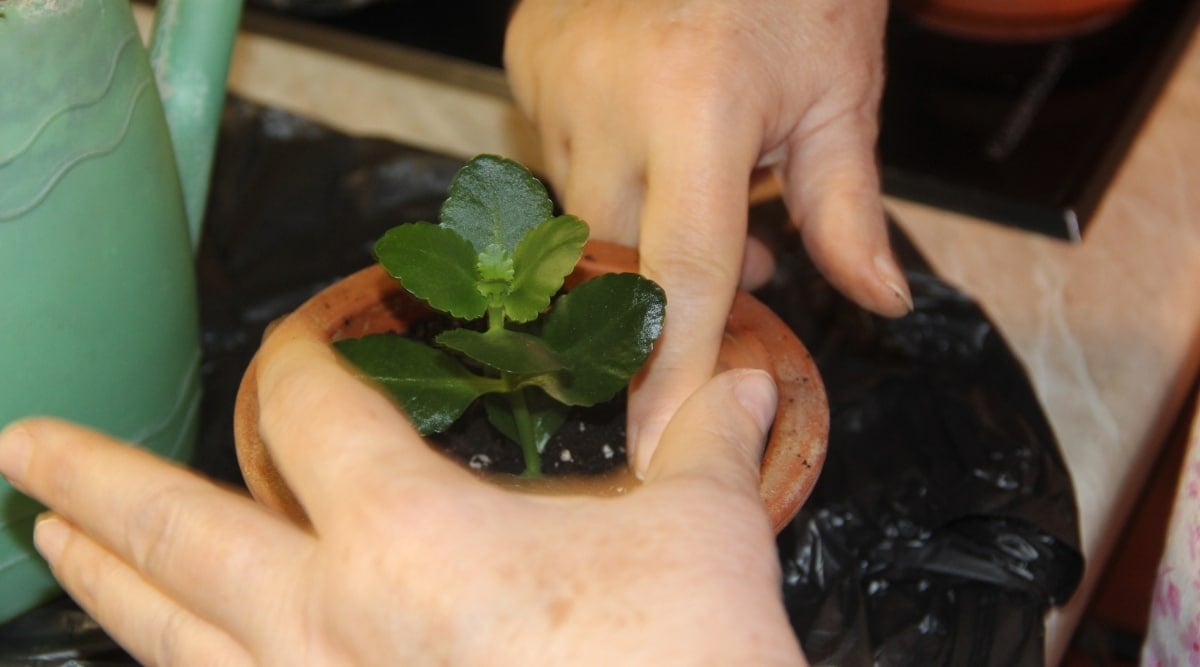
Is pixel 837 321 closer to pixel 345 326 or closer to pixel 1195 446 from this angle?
pixel 1195 446

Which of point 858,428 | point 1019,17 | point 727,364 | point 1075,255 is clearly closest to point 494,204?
point 727,364

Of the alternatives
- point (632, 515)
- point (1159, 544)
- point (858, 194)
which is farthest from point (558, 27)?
point (1159, 544)

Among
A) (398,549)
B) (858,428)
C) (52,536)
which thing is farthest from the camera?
(858,428)

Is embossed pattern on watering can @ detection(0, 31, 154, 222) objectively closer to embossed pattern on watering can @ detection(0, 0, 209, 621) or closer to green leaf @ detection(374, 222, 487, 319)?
embossed pattern on watering can @ detection(0, 0, 209, 621)

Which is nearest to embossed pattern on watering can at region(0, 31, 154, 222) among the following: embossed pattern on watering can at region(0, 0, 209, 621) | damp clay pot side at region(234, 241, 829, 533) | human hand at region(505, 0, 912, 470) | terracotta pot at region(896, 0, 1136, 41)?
embossed pattern on watering can at region(0, 0, 209, 621)

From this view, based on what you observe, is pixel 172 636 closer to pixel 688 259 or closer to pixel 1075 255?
pixel 688 259
